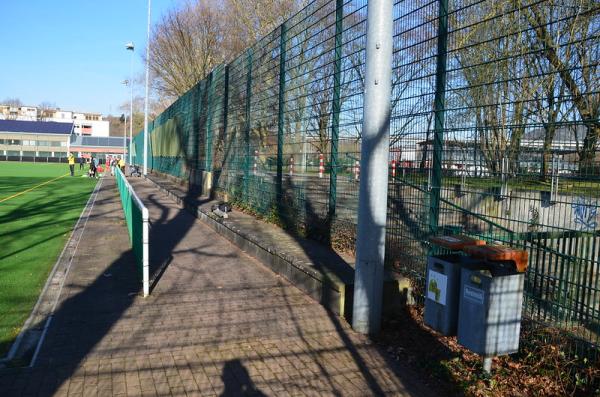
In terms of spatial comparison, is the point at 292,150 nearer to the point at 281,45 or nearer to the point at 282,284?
the point at 281,45

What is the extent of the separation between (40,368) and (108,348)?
617 mm

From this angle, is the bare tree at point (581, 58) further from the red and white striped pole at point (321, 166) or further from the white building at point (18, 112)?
the white building at point (18, 112)

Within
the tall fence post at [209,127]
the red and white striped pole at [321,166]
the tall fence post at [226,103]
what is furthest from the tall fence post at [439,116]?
the tall fence post at [209,127]

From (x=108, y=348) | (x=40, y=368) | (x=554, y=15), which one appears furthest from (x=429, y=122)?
(x=40, y=368)

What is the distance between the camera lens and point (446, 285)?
4.20 metres

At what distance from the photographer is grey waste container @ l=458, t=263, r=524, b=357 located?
12.5 ft

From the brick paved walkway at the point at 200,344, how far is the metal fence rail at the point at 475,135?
52.1 inches

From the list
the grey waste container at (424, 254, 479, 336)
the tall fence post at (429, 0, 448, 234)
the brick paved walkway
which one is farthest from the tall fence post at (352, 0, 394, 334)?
the grey waste container at (424, 254, 479, 336)

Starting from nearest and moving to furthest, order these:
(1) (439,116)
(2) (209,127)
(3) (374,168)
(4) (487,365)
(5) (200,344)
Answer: (4) (487,365) → (5) (200,344) → (3) (374,168) → (1) (439,116) → (2) (209,127)

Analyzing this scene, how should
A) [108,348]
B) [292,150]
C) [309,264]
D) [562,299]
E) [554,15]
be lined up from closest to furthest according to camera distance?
[562,299], [108,348], [554,15], [309,264], [292,150]

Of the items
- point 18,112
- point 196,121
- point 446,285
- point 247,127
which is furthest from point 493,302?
point 18,112

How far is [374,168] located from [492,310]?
1.81m

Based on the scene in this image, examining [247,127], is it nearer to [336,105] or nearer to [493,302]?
[336,105]

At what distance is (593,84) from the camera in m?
4.11
